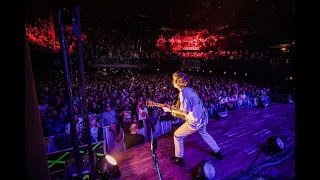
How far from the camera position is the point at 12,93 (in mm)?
1042

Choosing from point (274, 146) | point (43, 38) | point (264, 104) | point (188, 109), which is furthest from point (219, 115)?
point (43, 38)

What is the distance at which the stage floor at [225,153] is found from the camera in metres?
3.68

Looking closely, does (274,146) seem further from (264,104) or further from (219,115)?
(264,104)

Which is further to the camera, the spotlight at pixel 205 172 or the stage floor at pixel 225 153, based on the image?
the stage floor at pixel 225 153

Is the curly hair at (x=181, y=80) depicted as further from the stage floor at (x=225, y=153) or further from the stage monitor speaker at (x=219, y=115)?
the stage monitor speaker at (x=219, y=115)

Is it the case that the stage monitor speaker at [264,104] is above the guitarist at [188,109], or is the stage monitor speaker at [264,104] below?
below

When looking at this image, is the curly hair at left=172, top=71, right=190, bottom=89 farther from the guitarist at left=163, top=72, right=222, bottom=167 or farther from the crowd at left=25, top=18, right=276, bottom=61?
the crowd at left=25, top=18, right=276, bottom=61

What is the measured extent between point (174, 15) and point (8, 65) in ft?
40.5

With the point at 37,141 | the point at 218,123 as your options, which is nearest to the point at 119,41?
the point at 218,123

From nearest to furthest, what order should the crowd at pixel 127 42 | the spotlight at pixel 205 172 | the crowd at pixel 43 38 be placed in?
the spotlight at pixel 205 172, the crowd at pixel 43 38, the crowd at pixel 127 42

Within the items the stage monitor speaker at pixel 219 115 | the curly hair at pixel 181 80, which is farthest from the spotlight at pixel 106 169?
the stage monitor speaker at pixel 219 115

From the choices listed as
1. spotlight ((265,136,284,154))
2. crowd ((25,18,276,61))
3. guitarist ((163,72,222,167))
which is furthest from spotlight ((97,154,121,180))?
crowd ((25,18,276,61))

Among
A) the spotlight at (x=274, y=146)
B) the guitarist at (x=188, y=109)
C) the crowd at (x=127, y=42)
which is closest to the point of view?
the guitarist at (x=188, y=109)

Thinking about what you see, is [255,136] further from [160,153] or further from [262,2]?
[262,2]
